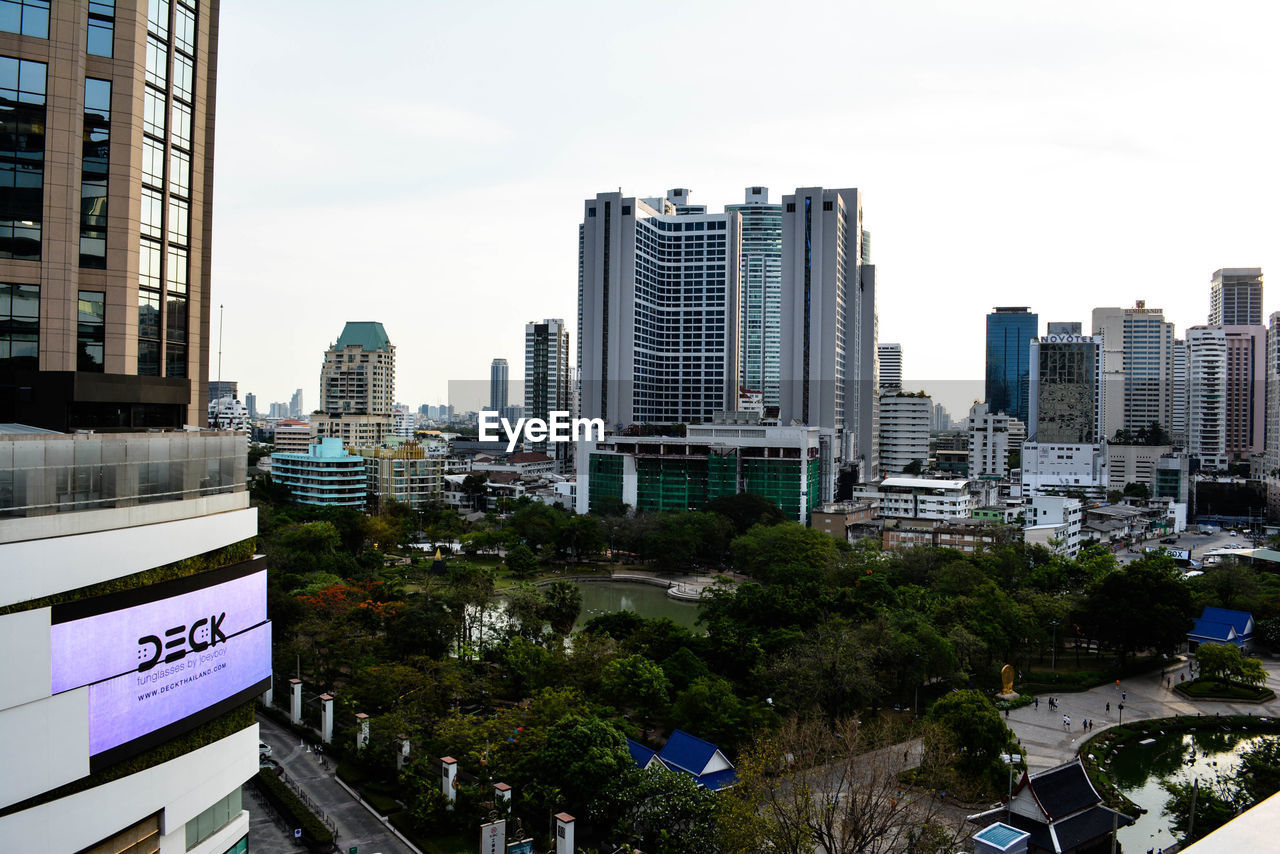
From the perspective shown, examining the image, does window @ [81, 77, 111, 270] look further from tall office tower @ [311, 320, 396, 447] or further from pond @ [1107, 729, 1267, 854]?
tall office tower @ [311, 320, 396, 447]

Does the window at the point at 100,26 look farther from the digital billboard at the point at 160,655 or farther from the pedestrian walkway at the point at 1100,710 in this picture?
the pedestrian walkway at the point at 1100,710

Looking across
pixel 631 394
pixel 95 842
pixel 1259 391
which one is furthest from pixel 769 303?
pixel 95 842

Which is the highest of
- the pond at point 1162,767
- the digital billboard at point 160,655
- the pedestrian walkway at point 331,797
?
the digital billboard at point 160,655

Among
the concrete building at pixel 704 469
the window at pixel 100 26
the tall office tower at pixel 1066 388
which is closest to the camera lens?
the window at pixel 100 26

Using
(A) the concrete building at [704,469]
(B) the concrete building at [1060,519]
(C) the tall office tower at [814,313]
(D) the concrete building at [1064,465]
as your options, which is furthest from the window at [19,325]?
(D) the concrete building at [1064,465]

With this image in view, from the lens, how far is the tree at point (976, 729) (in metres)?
13.2

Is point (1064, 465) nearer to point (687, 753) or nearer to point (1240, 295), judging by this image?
point (1240, 295)

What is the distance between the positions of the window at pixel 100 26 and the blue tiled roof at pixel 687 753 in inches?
467

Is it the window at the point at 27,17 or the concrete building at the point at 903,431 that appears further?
the concrete building at the point at 903,431

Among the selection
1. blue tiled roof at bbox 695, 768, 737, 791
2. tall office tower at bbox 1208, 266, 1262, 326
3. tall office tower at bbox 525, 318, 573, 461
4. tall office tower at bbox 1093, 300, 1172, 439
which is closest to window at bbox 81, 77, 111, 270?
blue tiled roof at bbox 695, 768, 737, 791

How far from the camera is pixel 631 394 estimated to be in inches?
1960

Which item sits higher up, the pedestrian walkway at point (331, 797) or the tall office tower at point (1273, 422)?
the tall office tower at point (1273, 422)

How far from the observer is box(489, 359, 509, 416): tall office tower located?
112 m

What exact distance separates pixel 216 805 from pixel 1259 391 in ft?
242
